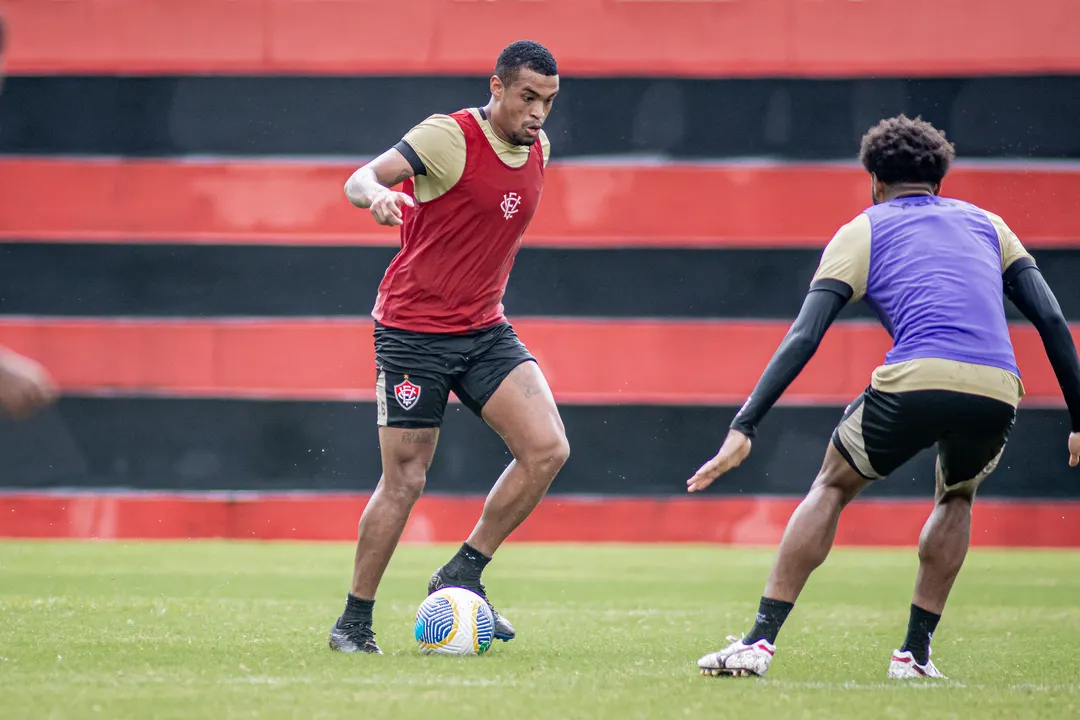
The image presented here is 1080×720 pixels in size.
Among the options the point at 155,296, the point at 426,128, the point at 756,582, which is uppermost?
the point at 426,128

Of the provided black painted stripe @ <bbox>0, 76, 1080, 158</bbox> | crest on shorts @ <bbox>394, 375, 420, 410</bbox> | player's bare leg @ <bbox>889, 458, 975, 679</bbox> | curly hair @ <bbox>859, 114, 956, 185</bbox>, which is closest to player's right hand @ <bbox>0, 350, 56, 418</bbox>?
crest on shorts @ <bbox>394, 375, 420, 410</bbox>

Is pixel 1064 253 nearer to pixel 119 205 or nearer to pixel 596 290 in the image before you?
pixel 596 290

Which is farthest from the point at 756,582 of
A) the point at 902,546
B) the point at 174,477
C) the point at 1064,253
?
the point at 174,477

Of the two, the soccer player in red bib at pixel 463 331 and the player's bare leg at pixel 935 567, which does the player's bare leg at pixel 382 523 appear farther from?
the player's bare leg at pixel 935 567

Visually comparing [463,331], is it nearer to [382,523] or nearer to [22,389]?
[382,523]

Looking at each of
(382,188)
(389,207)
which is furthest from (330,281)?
(389,207)

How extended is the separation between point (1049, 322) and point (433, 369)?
7.21 feet

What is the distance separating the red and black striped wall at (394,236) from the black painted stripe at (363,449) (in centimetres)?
2

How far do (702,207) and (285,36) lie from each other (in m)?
4.10

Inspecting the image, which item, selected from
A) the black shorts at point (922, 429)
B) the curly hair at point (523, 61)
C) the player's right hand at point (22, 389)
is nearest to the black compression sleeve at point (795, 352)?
the black shorts at point (922, 429)

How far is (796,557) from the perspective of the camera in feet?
13.9

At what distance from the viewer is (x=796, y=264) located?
39.5ft

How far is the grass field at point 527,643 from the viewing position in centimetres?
387

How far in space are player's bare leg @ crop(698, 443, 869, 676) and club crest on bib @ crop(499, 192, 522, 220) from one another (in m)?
1.65
